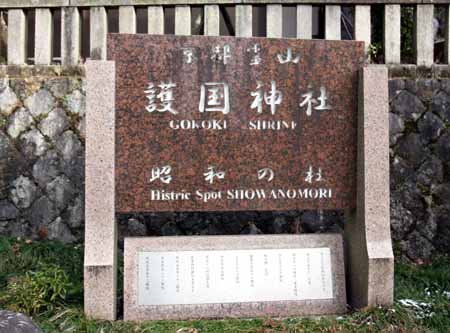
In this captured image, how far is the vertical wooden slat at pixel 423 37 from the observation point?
5230 millimetres

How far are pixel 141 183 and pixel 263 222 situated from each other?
191cm

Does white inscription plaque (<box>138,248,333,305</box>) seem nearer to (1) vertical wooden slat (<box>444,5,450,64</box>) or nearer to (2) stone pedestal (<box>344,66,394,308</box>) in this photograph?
(2) stone pedestal (<box>344,66,394,308</box>)

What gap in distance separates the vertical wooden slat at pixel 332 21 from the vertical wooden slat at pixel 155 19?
178cm

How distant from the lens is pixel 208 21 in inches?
204

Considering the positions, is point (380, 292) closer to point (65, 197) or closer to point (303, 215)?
point (303, 215)

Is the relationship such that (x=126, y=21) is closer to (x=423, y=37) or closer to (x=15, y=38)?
(x=15, y=38)

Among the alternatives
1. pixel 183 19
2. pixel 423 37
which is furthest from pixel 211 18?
pixel 423 37

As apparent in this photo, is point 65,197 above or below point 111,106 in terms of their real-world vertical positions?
below

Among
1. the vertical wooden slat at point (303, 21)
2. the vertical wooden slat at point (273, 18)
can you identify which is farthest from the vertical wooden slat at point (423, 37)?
the vertical wooden slat at point (273, 18)

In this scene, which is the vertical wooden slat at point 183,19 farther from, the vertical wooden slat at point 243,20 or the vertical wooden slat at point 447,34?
the vertical wooden slat at point 447,34

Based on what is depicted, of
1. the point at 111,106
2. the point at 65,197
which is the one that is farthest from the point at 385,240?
the point at 65,197

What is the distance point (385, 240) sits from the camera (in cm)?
374

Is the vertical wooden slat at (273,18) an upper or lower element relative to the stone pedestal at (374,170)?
upper

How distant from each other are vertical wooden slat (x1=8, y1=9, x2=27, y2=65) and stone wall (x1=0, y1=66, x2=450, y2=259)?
14 centimetres
